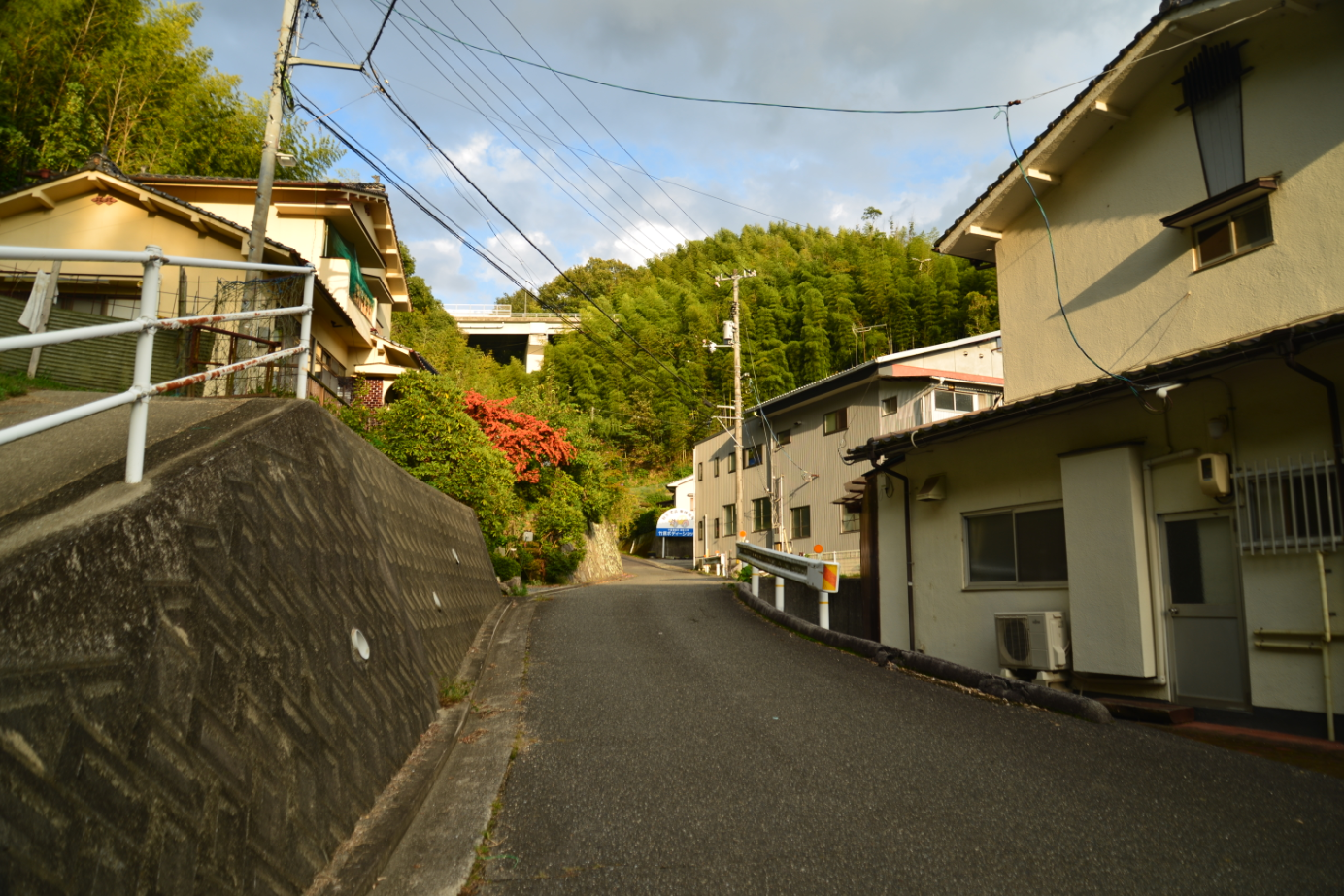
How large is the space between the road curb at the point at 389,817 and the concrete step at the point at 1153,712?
559 centimetres

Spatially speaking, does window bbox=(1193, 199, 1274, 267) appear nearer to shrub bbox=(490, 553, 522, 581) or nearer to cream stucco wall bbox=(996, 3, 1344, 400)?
cream stucco wall bbox=(996, 3, 1344, 400)

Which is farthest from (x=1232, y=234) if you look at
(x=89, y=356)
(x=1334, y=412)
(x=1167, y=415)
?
(x=89, y=356)

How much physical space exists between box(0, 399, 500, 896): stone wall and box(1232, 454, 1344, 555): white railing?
6692 mm

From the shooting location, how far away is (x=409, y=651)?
5.55 m

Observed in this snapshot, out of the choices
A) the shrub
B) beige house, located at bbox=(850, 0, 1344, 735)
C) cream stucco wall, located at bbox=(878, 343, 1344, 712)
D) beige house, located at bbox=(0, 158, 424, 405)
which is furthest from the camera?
the shrub

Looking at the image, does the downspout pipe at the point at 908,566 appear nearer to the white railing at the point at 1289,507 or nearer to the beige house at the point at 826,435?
the white railing at the point at 1289,507

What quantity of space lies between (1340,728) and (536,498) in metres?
19.2

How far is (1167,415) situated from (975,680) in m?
3.04

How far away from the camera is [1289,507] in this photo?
6395 mm

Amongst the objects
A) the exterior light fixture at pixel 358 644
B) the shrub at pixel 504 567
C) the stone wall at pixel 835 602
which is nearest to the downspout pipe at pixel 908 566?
the stone wall at pixel 835 602

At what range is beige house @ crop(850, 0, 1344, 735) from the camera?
6.39m

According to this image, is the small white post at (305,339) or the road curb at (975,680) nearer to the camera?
the small white post at (305,339)

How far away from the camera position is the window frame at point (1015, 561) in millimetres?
8695

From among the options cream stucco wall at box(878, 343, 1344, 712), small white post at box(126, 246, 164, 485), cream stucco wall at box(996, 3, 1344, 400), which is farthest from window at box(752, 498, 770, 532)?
small white post at box(126, 246, 164, 485)
